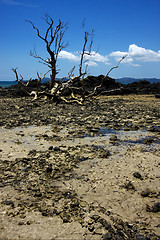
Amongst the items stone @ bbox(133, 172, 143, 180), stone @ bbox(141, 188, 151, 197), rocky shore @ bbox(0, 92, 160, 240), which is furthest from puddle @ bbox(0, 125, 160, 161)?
stone @ bbox(141, 188, 151, 197)

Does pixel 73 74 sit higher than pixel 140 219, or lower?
higher

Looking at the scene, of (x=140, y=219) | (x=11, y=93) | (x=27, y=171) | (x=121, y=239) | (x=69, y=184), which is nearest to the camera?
(x=121, y=239)

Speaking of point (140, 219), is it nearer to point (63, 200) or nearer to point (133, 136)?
point (63, 200)

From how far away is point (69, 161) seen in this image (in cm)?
511

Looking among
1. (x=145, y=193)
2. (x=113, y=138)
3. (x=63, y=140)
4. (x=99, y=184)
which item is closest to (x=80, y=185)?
(x=99, y=184)

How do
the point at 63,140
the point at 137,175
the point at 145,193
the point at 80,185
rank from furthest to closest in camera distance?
the point at 63,140 → the point at 137,175 → the point at 80,185 → the point at 145,193

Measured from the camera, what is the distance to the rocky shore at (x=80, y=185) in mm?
2871

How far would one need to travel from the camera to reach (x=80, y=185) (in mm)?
4023

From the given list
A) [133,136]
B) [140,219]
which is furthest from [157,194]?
[133,136]

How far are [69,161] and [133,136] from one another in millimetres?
3186

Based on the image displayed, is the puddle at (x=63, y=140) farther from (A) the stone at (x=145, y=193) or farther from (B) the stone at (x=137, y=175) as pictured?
(A) the stone at (x=145, y=193)

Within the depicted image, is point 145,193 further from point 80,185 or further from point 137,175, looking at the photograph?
point 80,185

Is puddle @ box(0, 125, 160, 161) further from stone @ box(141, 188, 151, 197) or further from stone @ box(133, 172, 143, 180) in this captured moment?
stone @ box(141, 188, 151, 197)

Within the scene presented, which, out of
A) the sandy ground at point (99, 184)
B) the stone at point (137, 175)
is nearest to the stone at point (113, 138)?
the sandy ground at point (99, 184)
